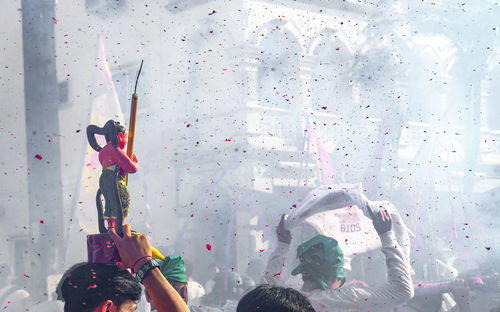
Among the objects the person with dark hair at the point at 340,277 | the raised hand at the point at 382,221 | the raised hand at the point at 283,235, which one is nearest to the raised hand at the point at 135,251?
the person with dark hair at the point at 340,277

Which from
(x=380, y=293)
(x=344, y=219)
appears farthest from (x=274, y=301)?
(x=344, y=219)

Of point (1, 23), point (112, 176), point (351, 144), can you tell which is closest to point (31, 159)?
point (1, 23)

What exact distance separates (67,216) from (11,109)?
116cm

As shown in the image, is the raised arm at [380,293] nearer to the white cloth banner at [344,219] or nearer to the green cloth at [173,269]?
the white cloth banner at [344,219]

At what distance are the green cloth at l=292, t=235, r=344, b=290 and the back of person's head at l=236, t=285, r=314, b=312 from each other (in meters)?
1.52

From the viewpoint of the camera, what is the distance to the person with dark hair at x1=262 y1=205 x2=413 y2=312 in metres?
2.74

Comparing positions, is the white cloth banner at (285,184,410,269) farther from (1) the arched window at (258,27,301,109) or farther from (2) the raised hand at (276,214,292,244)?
(1) the arched window at (258,27,301,109)

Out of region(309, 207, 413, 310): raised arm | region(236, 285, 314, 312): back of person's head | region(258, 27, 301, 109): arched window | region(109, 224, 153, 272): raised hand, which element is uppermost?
region(258, 27, 301, 109): arched window

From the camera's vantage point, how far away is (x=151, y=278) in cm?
151

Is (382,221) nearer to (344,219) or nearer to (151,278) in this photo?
(151,278)

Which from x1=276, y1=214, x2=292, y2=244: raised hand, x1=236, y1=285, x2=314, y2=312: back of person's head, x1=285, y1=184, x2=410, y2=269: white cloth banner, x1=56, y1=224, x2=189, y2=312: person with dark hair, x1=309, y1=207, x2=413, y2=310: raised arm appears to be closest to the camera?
x1=236, y1=285, x2=314, y2=312: back of person's head

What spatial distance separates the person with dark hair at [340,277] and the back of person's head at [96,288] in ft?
4.32

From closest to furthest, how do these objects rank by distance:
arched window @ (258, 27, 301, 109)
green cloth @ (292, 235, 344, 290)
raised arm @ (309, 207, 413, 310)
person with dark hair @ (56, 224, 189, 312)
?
person with dark hair @ (56, 224, 189, 312) → raised arm @ (309, 207, 413, 310) → green cloth @ (292, 235, 344, 290) → arched window @ (258, 27, 301, 109)

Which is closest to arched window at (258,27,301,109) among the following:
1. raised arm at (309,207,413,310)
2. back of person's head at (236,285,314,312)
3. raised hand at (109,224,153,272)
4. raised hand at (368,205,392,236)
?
raised hand at (368,205,392,236)
